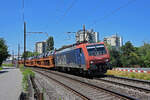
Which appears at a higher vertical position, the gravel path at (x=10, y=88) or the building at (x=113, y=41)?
the building at (x=113, y=41)

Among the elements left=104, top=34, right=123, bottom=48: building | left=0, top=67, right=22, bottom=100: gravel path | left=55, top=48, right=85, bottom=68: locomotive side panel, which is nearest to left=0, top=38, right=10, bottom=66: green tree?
left=55, top=48, right=85, bottom=68: locomotive side panel

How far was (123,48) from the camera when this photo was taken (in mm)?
80750

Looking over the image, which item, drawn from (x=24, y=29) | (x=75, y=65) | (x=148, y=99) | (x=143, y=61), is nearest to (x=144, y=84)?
(x=148, y=99)

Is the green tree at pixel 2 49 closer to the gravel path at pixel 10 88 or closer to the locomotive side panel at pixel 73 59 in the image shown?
the locomotive side panel at pixel 73 59

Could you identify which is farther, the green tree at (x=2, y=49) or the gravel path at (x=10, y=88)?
the green tree at (x=2, y=49)

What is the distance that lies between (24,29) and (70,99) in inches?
847

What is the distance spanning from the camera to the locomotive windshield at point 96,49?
1502cm

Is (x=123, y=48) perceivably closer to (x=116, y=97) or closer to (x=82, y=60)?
(x=82, y=60)

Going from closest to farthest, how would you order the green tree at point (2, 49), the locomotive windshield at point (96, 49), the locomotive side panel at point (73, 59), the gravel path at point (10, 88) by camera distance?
the gravel path at point (10, 88)
the locomotive windshield at point (96, 49)
the locomotive side panel at point (73, 59)
the green tree at point (2, 49)

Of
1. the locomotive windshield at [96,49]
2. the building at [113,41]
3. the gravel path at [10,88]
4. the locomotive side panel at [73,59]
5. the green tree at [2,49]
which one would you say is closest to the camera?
the gravel path at [10,88]

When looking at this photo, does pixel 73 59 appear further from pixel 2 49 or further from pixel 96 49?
pixel 2 49

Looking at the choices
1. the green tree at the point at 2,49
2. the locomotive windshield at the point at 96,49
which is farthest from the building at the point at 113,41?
the locomotive windshield at the point at 96,49

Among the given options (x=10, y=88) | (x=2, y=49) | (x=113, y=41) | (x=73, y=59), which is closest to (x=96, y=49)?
(x=73, y=59)

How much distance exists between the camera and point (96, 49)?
50.4ft
